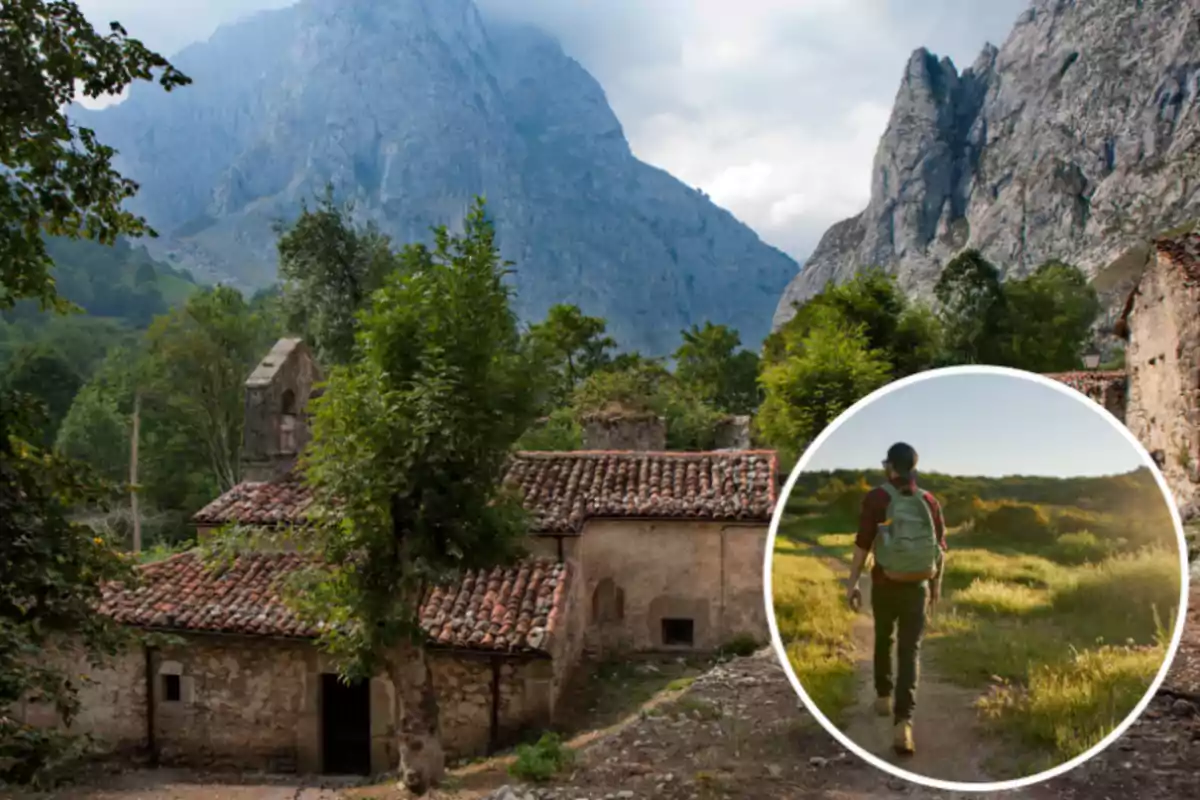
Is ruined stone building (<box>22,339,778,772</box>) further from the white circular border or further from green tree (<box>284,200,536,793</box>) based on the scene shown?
the white circular border

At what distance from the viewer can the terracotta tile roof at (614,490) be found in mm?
15425

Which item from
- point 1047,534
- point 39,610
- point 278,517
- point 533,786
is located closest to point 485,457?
point 533,786

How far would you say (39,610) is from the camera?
5926 mm

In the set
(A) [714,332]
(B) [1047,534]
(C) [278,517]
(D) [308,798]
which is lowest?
(D) [308,798]

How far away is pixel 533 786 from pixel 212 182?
177052mm

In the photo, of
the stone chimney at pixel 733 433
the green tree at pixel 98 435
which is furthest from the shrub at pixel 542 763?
the green tree at pixel 98 435

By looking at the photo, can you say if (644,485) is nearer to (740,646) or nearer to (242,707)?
(740,646)

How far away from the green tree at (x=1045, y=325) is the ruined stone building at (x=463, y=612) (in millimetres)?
30667

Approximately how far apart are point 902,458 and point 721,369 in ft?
179

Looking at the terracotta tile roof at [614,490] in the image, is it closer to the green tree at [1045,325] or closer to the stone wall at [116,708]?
the stone wall at [116,708]

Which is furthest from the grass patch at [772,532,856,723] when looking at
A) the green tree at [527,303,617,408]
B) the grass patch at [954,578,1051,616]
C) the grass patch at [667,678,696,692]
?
the green tree at [527,303,617,408]

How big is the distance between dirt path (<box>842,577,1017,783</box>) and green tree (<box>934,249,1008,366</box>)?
134 ft

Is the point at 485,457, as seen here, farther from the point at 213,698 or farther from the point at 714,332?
the point at 714,332

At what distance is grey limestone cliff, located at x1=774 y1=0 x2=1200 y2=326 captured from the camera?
79.5m
